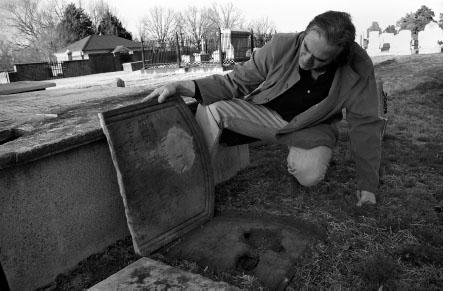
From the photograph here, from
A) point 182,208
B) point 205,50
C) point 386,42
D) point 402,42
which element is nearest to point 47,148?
point 182,208

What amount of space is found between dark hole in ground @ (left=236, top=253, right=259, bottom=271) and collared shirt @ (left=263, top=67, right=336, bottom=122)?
1.23 meters

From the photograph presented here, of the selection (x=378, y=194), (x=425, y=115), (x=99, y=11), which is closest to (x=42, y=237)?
(x=378, y=194)

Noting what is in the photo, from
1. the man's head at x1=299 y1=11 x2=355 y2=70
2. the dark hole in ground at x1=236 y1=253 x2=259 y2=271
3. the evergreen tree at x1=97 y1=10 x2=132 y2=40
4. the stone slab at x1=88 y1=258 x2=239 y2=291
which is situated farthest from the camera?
the evergreen tree at x1=97 y1=10 x2=132 y2=40

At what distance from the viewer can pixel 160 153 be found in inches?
86.7

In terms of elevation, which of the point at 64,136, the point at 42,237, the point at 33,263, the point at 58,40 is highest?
the point at 58,40

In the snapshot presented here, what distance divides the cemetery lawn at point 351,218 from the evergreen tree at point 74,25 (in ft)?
151

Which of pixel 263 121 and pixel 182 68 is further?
pixel 182 68

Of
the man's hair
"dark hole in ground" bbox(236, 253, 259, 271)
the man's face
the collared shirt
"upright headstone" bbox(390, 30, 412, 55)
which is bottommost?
"dark hole in ground" bbox(236, 253, 259, 271)

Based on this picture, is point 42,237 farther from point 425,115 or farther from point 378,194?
point 425,115

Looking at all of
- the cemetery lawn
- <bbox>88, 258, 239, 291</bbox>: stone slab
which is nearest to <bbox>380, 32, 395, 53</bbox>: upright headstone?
the cemetery lawn

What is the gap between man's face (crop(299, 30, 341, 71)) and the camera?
2244 millimetres

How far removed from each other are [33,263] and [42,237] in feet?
0.44

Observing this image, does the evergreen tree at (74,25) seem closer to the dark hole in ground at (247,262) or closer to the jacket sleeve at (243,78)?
the jacket sleeve at (243,78)

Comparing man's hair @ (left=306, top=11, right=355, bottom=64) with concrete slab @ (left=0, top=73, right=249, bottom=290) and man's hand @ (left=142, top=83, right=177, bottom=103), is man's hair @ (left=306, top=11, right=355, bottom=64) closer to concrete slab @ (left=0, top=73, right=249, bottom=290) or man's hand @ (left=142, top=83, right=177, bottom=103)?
man's hand @ (left=142, top=83, right=177, bottom=103)
